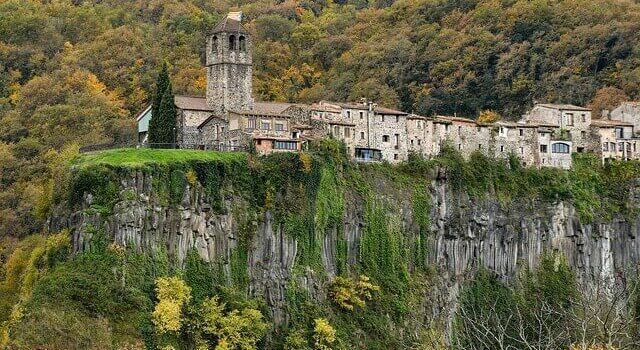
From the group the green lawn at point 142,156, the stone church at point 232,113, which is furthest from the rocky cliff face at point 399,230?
the stone church at point 232,113

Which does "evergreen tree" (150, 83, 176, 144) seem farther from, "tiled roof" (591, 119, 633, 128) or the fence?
"tiled roof" (591, 119, 633, 128)

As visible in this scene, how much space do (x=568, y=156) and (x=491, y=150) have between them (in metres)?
6.59

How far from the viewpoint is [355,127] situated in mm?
83562

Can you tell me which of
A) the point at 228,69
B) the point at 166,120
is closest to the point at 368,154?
the point at 228,69

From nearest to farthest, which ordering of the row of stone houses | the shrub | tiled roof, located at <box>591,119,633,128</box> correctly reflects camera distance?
the shrub < the row of stone houses < tiled roof, located at <box>591,119,633,128</box>

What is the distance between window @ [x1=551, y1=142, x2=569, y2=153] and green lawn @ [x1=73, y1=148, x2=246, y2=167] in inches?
1068

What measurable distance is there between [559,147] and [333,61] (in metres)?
33.4

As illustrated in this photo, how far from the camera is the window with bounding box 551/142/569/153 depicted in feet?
303

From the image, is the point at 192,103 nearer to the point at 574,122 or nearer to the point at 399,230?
the point at 399,230

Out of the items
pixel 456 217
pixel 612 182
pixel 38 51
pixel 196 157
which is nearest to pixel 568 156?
pixel 612 182

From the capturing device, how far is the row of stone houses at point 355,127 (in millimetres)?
79750

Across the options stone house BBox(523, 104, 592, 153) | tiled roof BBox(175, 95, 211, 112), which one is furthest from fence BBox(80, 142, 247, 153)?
stone house BBox(523, 104, 592, 153)

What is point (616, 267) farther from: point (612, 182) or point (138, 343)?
point (138, 343)

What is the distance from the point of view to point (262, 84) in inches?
4476
